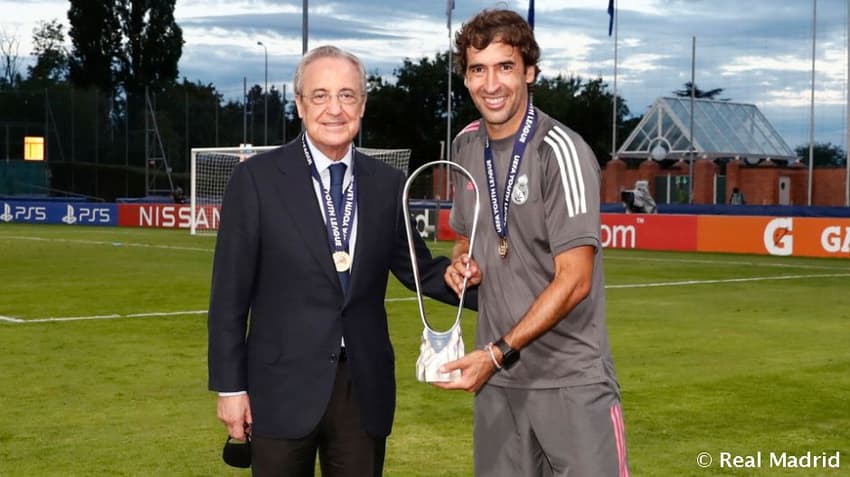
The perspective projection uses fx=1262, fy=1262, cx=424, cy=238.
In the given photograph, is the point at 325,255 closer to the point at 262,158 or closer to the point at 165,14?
the point at 262,158

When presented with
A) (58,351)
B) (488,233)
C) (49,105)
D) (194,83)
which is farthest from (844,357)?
(194,83)

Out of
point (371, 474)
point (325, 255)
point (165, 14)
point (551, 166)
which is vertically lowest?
point (371, 474)

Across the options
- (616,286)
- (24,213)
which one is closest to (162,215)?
(24,213)

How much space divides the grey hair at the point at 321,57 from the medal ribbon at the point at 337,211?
0.18 m

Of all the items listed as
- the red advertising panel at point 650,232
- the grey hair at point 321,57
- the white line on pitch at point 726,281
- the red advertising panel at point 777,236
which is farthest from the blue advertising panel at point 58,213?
the grey hair at point 321,57

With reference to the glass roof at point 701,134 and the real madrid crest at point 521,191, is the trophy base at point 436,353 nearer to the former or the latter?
the real madrid crest at point 521,191

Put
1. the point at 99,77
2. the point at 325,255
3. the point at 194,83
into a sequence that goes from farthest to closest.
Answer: the point at 194,83
the point at 99,77
the point at 325,255

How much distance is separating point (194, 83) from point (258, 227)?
324ft

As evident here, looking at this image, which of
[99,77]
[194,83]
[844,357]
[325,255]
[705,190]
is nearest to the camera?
[325,255]

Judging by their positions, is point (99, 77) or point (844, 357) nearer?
point (844, 357)

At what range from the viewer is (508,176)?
409 centimetres

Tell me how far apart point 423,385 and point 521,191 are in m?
6.61

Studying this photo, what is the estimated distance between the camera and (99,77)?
87.6 meters

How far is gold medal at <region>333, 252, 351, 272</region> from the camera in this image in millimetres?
4068
